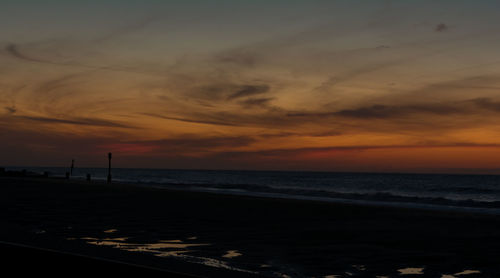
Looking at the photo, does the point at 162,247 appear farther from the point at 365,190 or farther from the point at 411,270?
the point at 365,190

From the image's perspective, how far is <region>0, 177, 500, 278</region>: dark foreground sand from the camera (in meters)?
7.12

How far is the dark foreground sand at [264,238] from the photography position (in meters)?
7.12

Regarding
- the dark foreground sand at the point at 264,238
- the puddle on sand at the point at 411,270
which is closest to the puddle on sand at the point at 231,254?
the dark foreground sand at the point at 264,238

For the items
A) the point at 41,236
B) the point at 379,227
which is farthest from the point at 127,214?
Answer: the point at 41,236

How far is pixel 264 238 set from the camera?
1292cm

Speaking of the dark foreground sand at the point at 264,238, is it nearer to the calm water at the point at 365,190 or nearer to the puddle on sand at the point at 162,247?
the puddle on sand at the point at 162,247

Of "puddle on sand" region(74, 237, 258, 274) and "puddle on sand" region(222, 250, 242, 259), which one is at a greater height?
"puddle on sand" region(222, 250, 242, 259)

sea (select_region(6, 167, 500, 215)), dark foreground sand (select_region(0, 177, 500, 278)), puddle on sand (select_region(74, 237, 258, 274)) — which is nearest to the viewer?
dark foreground sand (select_region(0, 177, 500, 278))

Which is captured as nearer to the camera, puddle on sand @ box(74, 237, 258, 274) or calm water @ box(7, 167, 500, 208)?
puddle on sand @ box(74, 237, 258, 274)

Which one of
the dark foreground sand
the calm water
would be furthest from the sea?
the dark foreground sand

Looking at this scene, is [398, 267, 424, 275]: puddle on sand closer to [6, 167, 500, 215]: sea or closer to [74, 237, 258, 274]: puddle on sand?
[74, 237, 258, 274]: puddle on sand

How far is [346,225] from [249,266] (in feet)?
25.9

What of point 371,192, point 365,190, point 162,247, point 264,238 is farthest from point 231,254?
point 365,190

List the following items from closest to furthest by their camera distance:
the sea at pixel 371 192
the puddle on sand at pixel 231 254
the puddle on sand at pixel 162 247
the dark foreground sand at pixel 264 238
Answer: the dark foreground sand at pixel 264 238 → the puddle on sand at pixel 162 247 → the puddle on sand at pixel 231 254 → the sea at pixel 371 192
